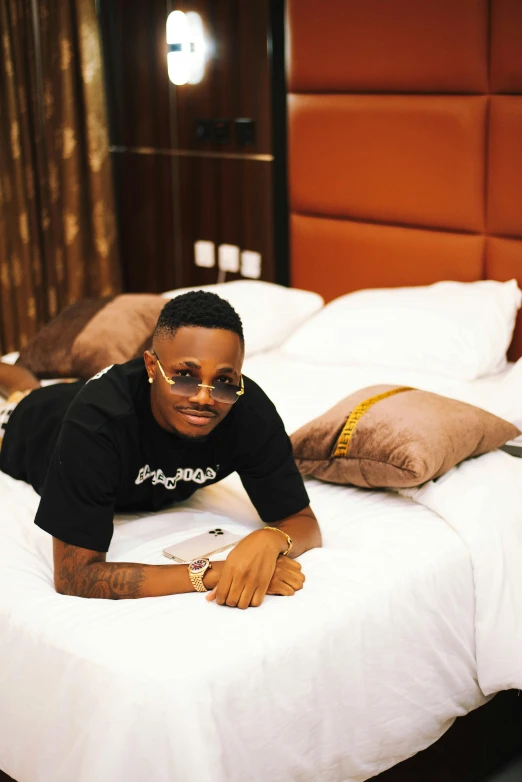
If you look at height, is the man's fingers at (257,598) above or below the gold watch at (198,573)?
below

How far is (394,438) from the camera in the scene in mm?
1999

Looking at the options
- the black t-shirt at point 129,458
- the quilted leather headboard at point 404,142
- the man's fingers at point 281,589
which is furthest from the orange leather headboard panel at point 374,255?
the man's fingers at point 281,589

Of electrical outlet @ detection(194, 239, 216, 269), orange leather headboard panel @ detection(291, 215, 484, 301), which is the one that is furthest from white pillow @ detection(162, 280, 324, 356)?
electrical outlet @ detection(194, 239, 216, 269)

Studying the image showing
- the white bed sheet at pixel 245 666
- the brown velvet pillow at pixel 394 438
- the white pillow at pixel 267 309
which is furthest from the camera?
the white pillow at pixel 267 309

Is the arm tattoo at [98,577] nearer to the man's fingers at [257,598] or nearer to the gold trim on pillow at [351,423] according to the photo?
the man's fingers at [257,598]

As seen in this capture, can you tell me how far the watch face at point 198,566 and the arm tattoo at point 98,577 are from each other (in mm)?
82

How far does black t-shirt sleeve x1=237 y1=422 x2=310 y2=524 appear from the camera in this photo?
1.84m

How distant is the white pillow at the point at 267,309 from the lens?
3.22 meters

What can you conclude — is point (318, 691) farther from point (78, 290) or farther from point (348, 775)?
point (78, 290)

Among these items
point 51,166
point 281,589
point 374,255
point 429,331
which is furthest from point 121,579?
point 51,166

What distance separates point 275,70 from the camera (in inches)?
138

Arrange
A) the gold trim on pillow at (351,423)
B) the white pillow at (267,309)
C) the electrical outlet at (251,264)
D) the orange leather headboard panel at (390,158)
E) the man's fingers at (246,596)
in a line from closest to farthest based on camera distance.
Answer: the man's fingers at (246,596) → the gold trim on pillow at (351,423) → the orange leather headboard panel at (390,158) → the white pillow at (267,309) → the electrical outlet at (251,264)

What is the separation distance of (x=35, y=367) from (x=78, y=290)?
5.52ft

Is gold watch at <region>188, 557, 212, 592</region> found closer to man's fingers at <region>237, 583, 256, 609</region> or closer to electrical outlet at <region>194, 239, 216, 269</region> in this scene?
man's fingers at <region>237, 583, 256, 609</region>
